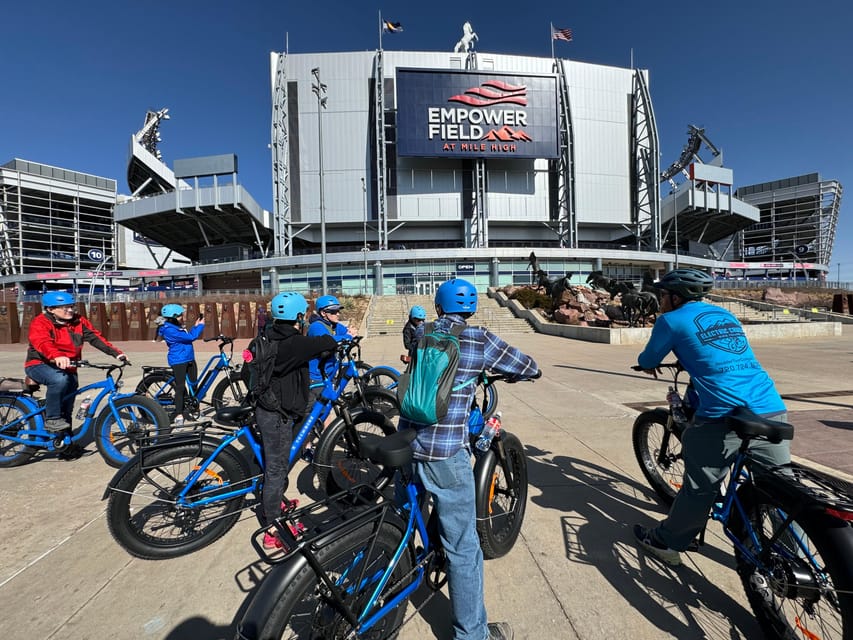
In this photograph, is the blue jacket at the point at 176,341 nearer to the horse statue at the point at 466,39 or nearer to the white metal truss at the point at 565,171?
the white metal truss at the point at 565,171

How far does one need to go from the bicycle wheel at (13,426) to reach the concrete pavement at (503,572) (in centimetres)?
15

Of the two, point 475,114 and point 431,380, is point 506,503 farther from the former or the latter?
point 475,114

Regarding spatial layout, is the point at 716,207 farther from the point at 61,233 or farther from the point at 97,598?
the point at 61,233

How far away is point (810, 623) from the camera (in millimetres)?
1867

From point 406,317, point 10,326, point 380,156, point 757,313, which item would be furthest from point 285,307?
point 380,156

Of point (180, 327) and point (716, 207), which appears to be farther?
point (716, 207)

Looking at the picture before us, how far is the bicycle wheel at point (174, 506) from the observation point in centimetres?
260

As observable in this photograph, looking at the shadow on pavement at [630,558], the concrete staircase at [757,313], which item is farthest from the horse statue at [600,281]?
the shadow on pavement at [630,558]

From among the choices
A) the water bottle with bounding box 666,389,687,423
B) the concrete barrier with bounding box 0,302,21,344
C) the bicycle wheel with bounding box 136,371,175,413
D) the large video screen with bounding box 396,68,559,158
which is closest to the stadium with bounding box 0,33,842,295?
the large video screen with bounding box 396,68,559,158

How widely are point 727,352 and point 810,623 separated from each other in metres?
1.40

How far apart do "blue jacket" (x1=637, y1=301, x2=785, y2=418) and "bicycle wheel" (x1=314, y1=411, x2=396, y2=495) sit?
8.39 ft

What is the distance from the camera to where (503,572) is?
2.50 m

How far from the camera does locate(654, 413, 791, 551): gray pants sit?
2.09m

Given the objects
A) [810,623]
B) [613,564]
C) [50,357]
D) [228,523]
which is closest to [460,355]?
[613,564]
